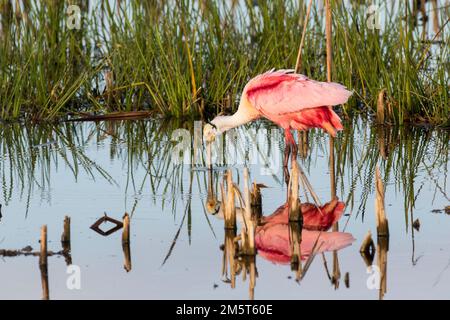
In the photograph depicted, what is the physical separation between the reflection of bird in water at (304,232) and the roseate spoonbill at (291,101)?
144 centimetres

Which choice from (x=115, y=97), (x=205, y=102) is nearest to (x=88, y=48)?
(x=115, y=97)

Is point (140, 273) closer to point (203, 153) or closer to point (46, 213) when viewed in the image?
point (46, 213)

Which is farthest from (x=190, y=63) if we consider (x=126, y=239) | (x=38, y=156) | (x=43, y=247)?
(x=43, y=247)

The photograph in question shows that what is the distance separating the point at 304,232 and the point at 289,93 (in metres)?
2.66

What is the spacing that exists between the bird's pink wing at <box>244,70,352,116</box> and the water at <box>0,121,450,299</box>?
0.57m

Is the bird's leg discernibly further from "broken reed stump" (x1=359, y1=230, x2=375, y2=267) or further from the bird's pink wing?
"broken reed stump" (x1=359, y1=230, x2=375, y2=267)

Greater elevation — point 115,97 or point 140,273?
point 115,97

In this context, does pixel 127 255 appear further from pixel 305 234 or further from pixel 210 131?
pixel 210 131

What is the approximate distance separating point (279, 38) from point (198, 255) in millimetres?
6600

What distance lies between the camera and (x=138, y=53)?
13.7 metres

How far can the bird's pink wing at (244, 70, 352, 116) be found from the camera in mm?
10688

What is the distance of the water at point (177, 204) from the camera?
7.28m

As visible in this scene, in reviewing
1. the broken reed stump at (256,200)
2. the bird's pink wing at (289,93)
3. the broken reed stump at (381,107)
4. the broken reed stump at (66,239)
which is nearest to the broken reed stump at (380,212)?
the broken reed stump at (256,200)

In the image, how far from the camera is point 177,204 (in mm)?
9594
